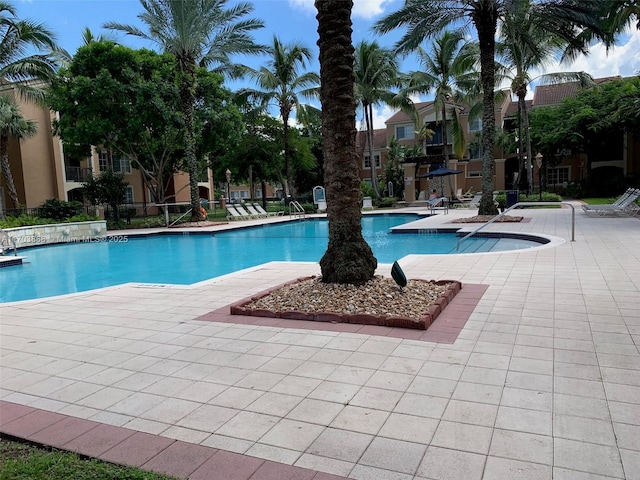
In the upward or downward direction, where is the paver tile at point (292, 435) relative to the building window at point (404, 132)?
downward

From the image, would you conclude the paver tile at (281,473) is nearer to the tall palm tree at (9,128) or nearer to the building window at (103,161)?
the tall palm tree at (9,128)

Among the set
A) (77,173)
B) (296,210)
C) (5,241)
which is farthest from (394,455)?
(77,173)

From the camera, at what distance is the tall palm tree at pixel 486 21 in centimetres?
1491

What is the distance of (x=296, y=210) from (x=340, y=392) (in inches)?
994

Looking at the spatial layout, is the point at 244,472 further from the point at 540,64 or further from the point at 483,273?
the point at 540,64

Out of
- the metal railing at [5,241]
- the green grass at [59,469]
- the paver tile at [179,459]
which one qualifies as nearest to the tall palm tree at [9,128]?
the metal railing at [5,241]

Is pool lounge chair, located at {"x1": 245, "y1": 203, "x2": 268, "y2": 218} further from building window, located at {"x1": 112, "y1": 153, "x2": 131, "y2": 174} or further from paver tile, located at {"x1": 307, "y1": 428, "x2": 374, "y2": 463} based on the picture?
paver tile, located at {"x1": 307, "y1": 428, "x2": 374, "y2": 463}

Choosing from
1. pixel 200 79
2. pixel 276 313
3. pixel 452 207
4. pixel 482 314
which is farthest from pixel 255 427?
pixel 452 207

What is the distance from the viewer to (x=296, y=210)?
28609mm

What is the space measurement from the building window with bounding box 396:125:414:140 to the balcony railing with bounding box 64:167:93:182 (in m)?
26.5

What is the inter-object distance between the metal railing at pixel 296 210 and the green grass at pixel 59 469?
23.7 metres

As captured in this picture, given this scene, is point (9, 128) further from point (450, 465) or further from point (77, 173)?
point (450, 465)

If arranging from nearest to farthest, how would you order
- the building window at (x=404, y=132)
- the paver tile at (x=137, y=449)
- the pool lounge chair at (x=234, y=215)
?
1. the paver tile at (x=137, y=449)
2. the pool lounge chair at (x=234, y=215)
3. the building window at (x=404, y=132)

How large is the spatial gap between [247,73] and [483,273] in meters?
23.0
